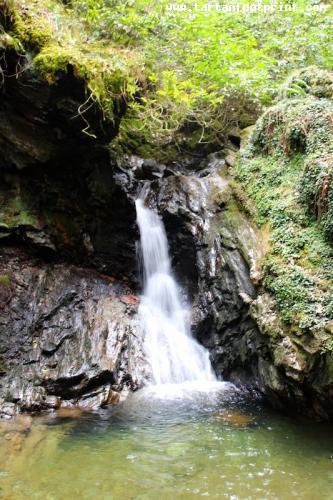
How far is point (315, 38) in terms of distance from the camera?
931 cm

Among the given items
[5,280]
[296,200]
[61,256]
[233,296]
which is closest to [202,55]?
[296,200]

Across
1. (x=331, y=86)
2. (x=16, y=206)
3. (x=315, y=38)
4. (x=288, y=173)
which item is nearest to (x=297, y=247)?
(x=288, y=173)

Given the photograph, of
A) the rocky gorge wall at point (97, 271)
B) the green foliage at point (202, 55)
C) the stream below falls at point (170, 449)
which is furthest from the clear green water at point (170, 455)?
the green foliage at point (202, 55)

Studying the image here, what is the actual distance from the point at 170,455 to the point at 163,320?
396 centimetres

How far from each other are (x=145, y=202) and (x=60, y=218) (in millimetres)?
2177

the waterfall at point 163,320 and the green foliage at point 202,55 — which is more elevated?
the green foliage at point 202,55

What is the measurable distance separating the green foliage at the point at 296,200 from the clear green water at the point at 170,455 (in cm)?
147

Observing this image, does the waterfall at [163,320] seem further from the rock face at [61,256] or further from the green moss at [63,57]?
the green moss at [63,57]

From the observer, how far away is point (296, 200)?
6.29 meters

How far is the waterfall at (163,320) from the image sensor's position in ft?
22.6

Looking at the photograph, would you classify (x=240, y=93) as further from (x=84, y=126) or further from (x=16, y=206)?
(x=16, y=206)

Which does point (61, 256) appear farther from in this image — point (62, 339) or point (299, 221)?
point (299, 221)

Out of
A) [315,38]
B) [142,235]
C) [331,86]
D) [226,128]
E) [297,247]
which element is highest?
[315,38]

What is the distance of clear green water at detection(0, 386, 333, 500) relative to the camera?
3385 mm
